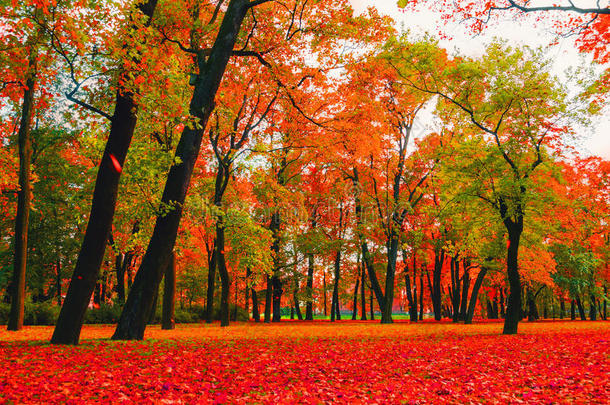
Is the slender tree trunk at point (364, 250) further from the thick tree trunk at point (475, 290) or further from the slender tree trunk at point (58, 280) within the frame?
the slender tree trunk at point (58, 280)

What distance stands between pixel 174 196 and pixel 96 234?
79.8 inches

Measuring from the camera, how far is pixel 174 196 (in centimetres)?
980

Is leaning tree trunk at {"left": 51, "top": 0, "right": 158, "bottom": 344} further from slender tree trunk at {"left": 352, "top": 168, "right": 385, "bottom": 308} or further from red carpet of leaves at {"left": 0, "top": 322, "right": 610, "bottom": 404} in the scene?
slender tree trunk at {"left": 352, "top": 168, "right": 385, "bottom": 308}

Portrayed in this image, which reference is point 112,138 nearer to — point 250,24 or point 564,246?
point 250,24

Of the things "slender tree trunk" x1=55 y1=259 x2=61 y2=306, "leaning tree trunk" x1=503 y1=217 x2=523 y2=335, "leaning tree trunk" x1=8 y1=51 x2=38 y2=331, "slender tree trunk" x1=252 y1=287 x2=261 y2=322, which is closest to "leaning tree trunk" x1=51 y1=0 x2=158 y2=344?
"leaning tree trunk" x1=8 y1=51 x2=38 y2=331

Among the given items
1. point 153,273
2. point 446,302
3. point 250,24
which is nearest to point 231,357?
point 153,273

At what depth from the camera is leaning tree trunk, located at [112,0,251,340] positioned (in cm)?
969

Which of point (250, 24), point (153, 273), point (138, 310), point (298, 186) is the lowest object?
point (138, 310)

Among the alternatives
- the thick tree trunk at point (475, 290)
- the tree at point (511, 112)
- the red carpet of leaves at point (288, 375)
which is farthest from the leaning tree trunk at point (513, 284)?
the thick tree trunk at point (475, 290)

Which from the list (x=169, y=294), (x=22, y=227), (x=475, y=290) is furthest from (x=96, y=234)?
(x=475, y=290)

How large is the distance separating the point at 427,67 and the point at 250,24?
784 cm

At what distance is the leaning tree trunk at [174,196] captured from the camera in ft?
31.8

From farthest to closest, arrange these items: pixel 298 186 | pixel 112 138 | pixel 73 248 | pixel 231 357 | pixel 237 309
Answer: pixel 237 309
pixel 298 186
pixel 73 248
pixel 112 138
pixel 231 357

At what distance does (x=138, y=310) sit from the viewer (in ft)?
32.4
